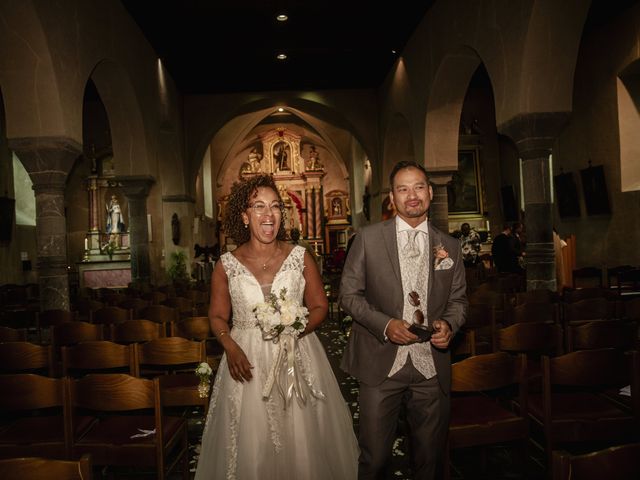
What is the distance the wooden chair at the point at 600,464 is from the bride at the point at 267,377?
4.74ft

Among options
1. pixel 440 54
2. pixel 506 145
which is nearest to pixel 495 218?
pixel 506 145

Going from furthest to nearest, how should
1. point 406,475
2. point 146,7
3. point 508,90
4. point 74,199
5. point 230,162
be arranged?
point 230,162 < point 74,199 < point 146,7 < point 508,90 < point 406,475

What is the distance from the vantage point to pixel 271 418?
2.60m

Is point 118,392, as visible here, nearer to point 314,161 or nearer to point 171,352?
point 171,352

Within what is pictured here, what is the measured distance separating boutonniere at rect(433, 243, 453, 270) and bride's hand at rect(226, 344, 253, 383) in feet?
3.33

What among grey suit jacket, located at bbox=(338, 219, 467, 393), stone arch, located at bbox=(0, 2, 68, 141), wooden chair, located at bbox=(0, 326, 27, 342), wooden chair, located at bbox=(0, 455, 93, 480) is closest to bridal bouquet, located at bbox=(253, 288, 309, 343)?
grey suit jacket, located at bbox=(338, 219, 467, 393)

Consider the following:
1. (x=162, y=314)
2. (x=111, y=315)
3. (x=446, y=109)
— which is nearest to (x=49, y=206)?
(x=111, y=315)

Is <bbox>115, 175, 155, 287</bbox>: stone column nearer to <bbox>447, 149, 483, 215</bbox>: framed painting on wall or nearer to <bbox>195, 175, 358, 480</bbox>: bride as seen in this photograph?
<bbox>195, 175, 358, 480</bbox>: bride

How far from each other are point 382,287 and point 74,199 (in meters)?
16.7

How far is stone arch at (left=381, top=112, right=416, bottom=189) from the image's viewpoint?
14.1m

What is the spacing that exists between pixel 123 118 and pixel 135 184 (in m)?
1.40

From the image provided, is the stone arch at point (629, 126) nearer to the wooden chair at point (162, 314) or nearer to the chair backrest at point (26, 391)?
the wooden chair at point (162, 314)

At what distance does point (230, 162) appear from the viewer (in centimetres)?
2650

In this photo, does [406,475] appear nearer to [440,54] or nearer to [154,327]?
[154,327]
